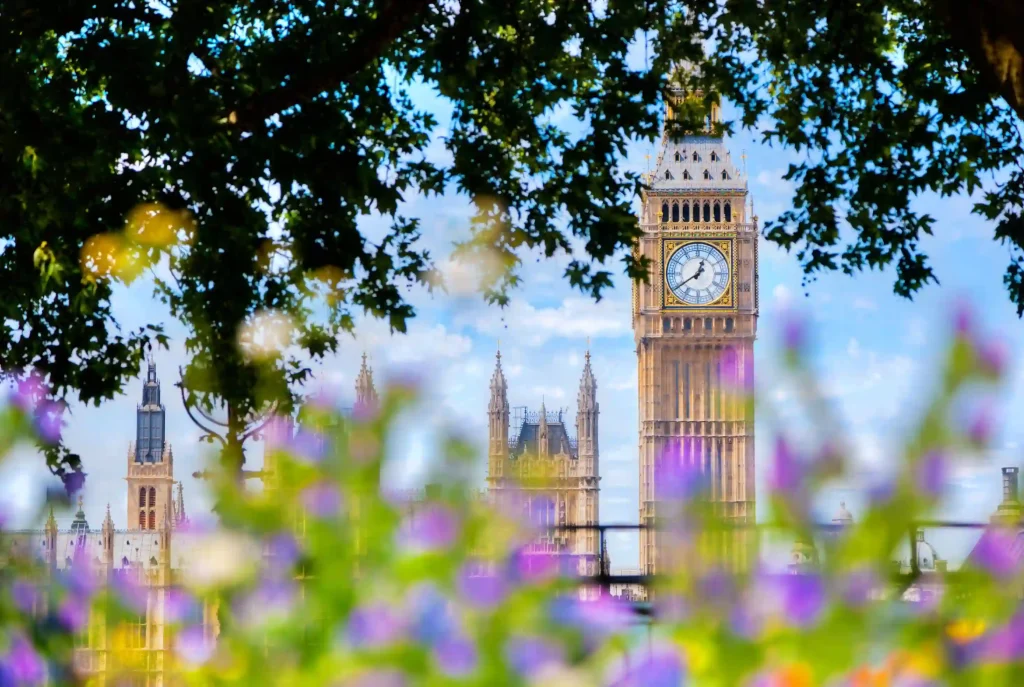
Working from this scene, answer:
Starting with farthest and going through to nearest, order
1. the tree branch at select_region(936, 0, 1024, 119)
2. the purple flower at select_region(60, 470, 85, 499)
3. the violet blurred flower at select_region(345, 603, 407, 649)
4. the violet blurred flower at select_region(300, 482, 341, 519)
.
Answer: the purple flower at select_region(60, 470, 85, 499) → the tree branch at select_region(936, 0, 1024, 119) → the violet blurred flower at select_region(300, 482, 341, 519) → the violet blurred flower at select_region(345, 603, 407, 649)

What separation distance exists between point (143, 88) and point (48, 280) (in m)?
1.87

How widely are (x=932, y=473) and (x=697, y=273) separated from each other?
86.5 metres

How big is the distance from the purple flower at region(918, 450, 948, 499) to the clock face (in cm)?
8289

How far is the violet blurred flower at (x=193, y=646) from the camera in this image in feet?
5.51

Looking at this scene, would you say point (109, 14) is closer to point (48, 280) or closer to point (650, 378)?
point (48, 280)

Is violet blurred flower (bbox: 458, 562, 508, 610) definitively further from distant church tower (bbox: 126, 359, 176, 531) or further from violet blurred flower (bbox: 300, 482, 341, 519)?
distant church tower (bbox: 126, 359, 176, 531)

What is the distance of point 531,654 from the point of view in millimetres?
1219

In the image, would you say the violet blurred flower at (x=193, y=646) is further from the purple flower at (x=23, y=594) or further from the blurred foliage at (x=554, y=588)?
the purple flower at (x=23, y=594)

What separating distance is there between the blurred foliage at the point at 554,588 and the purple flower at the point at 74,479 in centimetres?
962

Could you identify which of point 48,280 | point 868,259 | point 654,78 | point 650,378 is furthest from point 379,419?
point 650,378

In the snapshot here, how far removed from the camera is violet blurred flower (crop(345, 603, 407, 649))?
4.20 feet

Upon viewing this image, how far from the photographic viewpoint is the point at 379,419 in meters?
1.42

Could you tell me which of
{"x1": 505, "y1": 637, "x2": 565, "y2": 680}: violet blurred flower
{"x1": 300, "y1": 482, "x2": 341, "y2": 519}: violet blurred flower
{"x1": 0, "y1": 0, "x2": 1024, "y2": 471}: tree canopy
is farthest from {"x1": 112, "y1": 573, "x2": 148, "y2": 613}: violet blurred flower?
{"x1": 0, "y1": 0, "x2": 1024, "y2": 471}: tree canopy

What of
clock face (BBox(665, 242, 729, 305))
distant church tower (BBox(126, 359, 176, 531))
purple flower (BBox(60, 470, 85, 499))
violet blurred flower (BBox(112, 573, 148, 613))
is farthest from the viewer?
distant church tower (BBox(126, 359, 176, 531))
